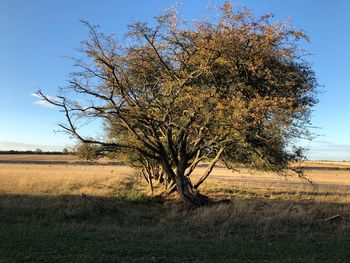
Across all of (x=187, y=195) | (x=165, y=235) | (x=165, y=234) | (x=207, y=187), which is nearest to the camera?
(x=165, y=235)

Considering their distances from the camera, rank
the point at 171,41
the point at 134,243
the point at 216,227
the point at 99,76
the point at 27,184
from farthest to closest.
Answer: the point at 27,184
the point at 99,76
the point at 171,41
the point at 216,227
the point at 134,243

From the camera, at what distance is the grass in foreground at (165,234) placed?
8.57m

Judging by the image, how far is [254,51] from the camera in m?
16.6

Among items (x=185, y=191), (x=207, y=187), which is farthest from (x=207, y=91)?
(x=207, y=187)

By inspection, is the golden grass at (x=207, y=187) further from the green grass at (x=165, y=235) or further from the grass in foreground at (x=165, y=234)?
the green grass at (x=165, y=235)

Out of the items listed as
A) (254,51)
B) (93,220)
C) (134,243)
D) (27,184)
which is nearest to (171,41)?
(254,51)

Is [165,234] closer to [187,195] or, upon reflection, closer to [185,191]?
[187,195]

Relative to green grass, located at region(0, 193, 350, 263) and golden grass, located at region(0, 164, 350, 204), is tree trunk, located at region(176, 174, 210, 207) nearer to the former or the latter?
green grass, located at region(0, 193, 350, 263)

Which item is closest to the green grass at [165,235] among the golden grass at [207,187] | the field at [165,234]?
the field at [165,234]

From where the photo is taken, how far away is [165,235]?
1152 cm

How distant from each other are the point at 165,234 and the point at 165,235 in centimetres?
23

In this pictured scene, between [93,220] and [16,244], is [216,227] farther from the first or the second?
[16,244]

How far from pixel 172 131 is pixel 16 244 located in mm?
12112

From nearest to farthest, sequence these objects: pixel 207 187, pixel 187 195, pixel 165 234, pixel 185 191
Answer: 1. pixel 165 234
2. pixel 187 195
3. pixel 185 191
4. pixel 207 187
